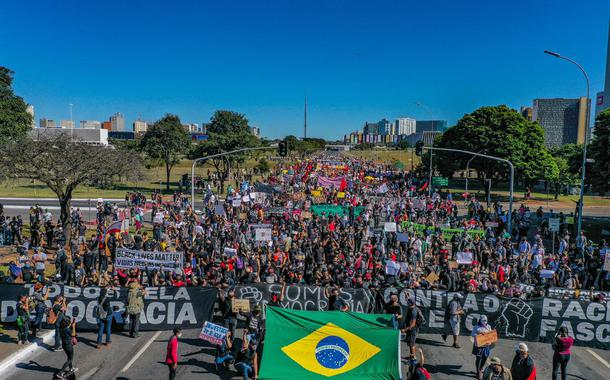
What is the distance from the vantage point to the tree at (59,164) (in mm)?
22344

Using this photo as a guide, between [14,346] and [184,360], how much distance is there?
4.47 metres

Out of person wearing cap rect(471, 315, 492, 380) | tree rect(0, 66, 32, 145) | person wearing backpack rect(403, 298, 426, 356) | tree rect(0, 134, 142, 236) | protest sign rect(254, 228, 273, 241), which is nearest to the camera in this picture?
person wearing cap rect(471, 315, 492, 380)

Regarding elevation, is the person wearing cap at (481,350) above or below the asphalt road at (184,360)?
above

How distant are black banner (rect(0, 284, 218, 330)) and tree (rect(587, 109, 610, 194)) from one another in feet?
102

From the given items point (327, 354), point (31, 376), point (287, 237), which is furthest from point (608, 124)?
point (31, 376)

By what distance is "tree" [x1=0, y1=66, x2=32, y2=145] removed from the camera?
161ft

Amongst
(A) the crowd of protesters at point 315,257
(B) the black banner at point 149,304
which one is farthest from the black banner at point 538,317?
(B) the black banner at point 149,304

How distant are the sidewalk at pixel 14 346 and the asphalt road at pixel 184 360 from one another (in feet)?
0.54

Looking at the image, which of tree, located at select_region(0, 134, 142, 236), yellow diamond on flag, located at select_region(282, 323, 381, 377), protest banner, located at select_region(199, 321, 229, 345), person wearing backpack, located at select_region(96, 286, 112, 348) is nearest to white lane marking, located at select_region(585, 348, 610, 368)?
yellow diamond on flag, located at select_region(282, 323, 381, 377)

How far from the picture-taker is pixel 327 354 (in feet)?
31.8

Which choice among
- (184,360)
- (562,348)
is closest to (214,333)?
(184,360)

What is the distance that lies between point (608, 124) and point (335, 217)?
69.9 ft

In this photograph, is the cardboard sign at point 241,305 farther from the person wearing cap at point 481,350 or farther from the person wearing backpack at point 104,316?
the person wearing cap at point 481,350

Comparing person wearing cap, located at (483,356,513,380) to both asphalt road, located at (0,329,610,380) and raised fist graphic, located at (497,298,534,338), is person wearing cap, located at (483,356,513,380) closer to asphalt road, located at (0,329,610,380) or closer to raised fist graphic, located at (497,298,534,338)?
asphalt road, located at (0,329,610,380)
